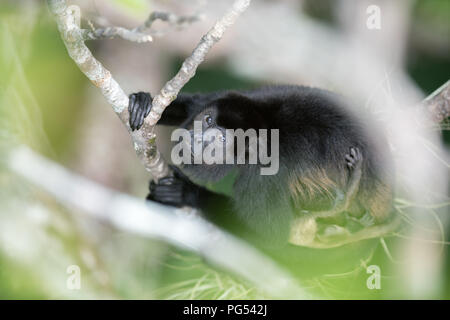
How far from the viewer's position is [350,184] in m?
2.89

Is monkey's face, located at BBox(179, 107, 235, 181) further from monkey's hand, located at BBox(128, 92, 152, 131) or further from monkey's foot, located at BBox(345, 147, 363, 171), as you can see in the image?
monkey's foot, located at BBox(345, 147, 363, 171)

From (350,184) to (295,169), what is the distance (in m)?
0.31

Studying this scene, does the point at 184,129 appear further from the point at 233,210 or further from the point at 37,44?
the point at 37,44

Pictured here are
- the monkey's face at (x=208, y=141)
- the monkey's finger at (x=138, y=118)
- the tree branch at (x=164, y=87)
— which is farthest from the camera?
the monkey's face at (x=208, y=141)

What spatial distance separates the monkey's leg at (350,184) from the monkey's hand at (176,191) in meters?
0.77

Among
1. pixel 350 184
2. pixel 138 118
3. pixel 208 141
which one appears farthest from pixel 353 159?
pixel 138 118

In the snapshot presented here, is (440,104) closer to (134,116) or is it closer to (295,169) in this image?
(295,169)

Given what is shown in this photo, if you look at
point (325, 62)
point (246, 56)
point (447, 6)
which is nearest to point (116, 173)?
point (246, 56)

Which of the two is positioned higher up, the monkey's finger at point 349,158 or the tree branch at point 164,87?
the tree branch at point 164,87

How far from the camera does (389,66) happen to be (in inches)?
143

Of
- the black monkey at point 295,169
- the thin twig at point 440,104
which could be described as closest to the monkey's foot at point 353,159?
the black monkey at point 295,169

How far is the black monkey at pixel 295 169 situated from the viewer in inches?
114

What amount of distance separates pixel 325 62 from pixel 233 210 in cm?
236

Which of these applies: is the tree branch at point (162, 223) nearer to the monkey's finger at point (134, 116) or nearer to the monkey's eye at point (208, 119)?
the monkey's eye at point (208, 119)
